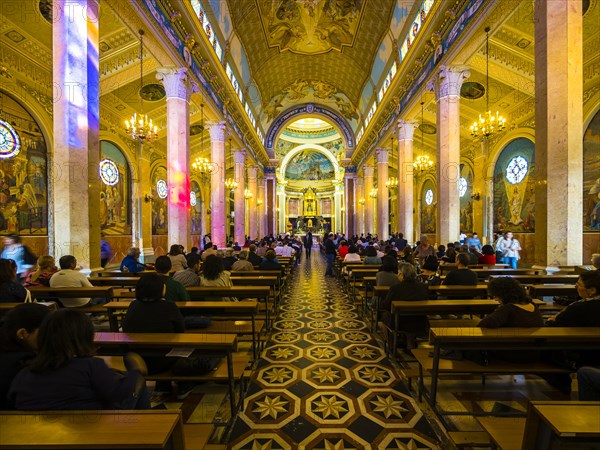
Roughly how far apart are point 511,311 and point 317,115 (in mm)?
23981

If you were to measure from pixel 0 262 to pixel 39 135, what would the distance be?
834 cm

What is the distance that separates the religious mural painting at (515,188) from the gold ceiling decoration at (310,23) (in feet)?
27.7

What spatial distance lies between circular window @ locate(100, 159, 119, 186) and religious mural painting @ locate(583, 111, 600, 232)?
1599 cm

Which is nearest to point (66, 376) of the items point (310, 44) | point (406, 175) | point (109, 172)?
point (406, 175)

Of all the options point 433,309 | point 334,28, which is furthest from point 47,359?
point 334,28

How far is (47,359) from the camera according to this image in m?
1.41

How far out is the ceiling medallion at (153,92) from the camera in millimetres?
11777

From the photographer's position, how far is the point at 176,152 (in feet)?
28.3

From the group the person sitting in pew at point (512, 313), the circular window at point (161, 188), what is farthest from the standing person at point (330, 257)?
the circular window at point (161, 188)

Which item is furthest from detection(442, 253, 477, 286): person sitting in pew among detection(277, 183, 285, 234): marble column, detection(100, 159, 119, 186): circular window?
detection(277, 183, 285, 234): marble column

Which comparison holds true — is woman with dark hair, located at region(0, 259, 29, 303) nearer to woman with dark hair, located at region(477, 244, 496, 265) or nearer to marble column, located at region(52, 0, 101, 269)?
marble column, located at region(52, 0, 101, 269)

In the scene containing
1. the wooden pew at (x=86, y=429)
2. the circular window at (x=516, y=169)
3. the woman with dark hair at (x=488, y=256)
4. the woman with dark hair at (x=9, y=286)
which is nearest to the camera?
the wooden pew at (x=86, y=429)

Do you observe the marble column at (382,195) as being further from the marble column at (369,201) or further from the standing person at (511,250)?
the standing person at (511,250)

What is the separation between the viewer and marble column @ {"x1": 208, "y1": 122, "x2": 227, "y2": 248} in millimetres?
12203
